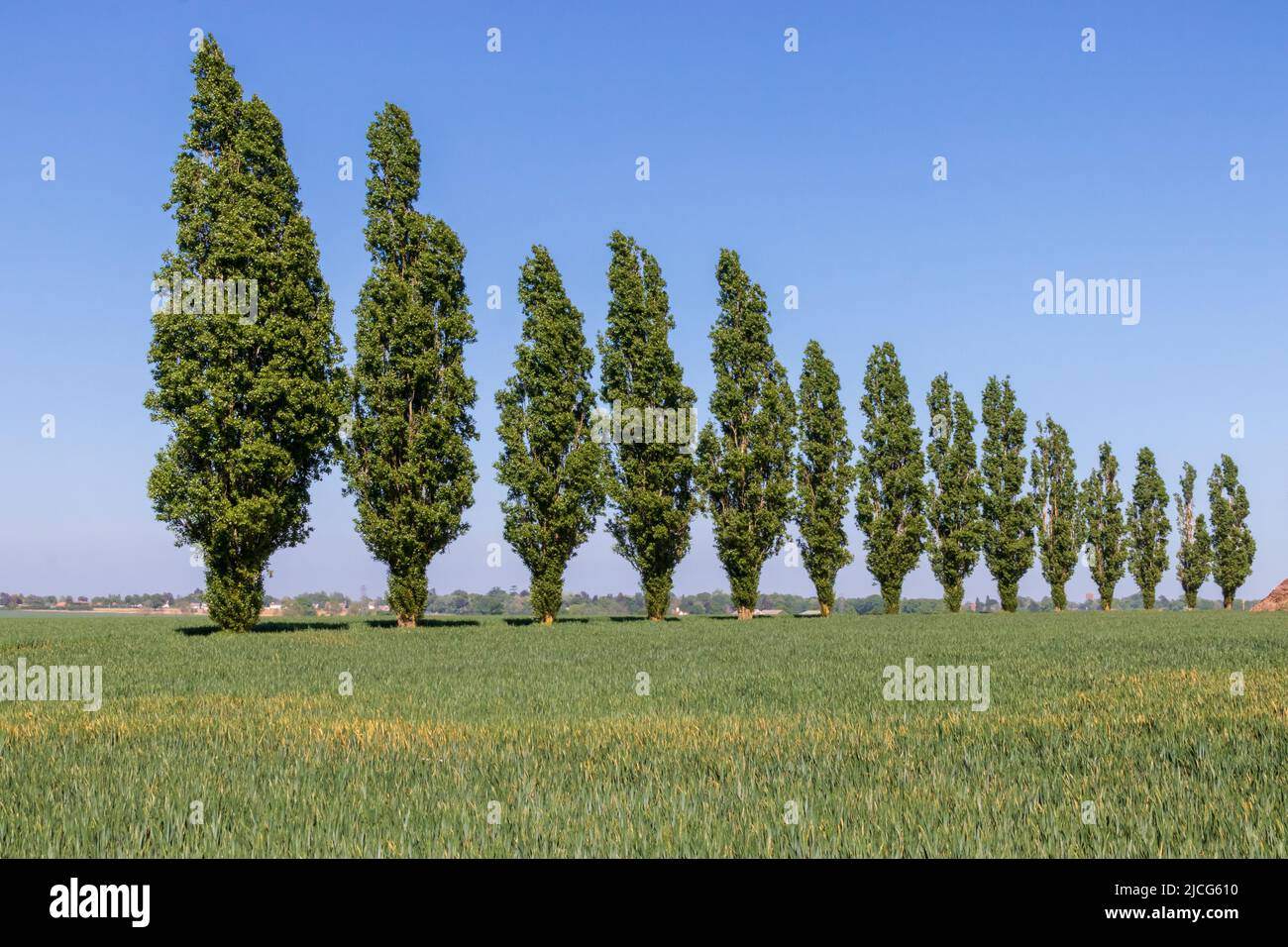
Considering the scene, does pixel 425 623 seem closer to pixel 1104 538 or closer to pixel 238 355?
pixel 238 355

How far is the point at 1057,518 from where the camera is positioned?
84250 millimetres

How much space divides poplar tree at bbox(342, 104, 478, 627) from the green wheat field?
70.4ft

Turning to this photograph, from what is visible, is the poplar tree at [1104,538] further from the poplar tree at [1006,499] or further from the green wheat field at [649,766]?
the green wheat field at [649,766]

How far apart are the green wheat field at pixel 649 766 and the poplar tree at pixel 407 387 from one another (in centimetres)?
2145

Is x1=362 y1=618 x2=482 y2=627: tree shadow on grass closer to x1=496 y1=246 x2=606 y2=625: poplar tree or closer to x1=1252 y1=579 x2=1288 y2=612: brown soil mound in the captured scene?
x1=496 y1=246 x2=606 y2=625: poplar tree

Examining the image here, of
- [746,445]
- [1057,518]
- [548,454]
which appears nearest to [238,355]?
[548,454]

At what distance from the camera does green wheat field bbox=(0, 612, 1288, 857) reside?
22.9ft

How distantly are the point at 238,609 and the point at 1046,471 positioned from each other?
7229 centimetres

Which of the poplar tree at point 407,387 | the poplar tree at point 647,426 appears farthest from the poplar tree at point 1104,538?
the poplar tree at point 407,387

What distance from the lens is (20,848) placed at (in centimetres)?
698
